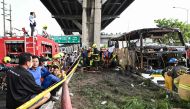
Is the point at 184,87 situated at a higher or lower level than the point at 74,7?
lower

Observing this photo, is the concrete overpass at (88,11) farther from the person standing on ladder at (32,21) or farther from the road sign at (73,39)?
the person standing on ladder at (32,21)

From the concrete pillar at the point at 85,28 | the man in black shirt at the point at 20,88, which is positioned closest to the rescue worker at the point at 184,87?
the man in black shirt at the point at 20,88

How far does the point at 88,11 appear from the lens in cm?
4459

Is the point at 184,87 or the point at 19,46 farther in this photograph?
the point at 19,46

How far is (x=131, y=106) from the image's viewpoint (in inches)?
348

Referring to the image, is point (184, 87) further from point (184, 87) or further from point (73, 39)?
point (73, 39)

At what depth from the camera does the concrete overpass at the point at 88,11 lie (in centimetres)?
4244

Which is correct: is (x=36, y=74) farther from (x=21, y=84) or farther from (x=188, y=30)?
(x=188, y=30)

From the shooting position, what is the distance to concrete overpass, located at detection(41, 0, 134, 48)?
139 ft

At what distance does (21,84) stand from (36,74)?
5.43 ft

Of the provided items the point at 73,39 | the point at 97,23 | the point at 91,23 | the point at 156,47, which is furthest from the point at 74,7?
the point at 156,47

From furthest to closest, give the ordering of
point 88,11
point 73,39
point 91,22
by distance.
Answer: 1. point 73,39
2. point 88,11
3. point 91,22

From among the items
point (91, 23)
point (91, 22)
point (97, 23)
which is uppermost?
point (91, 22)

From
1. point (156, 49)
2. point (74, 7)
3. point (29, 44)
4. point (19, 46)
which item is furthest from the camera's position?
point (74, 7)
